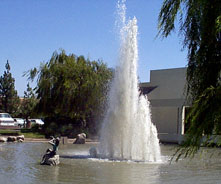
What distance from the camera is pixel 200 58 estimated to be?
16.1 ft

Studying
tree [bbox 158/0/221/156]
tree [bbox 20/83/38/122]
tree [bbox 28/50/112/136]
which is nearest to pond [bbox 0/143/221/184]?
tree [bbox 158/0/221/156]

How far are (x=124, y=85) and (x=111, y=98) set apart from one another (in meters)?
0.84

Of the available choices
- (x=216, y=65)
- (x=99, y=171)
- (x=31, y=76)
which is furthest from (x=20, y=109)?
(x=216, y=65)

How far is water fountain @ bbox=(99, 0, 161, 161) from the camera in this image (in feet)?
56.0

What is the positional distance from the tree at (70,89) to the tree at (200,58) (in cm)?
2828

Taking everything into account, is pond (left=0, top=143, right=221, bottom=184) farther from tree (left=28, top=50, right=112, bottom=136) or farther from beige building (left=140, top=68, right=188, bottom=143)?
beige building (left=140, top=68, right=188, bottom=143)

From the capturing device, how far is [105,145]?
17531mm

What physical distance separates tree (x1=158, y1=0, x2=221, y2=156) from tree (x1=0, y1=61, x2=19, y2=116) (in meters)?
53.4

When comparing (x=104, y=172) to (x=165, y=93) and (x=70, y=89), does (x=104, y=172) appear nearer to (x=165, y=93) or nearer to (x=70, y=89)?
(x=70, y=89)

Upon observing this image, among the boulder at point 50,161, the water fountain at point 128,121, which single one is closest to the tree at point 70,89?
the water fountain at point 128,121

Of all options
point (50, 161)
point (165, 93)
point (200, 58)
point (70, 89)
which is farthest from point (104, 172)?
point (165, 93)

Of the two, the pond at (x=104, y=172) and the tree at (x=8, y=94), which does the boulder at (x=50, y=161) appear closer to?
the pond at (x=104, y=172)

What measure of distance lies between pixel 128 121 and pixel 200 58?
12899 mm

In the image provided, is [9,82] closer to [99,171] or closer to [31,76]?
[31,76]
